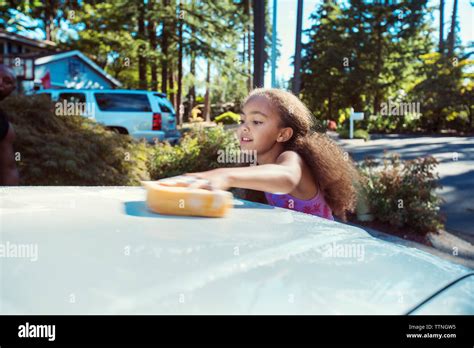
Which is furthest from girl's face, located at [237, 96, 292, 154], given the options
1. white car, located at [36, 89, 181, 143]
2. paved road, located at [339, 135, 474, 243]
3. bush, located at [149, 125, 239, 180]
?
white car, located at [36, 89, 181, 143]

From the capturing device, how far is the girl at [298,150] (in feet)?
7.80

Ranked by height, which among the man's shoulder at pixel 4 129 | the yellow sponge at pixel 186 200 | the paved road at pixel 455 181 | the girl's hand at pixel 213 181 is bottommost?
the paved road at pixel 455 181

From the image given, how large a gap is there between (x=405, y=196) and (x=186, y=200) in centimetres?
663

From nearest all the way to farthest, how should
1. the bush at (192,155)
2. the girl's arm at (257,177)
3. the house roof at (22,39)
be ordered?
1. the girl's arm at (257,177)
2. the bush at (192,155)
3. the house roof at (22,39)

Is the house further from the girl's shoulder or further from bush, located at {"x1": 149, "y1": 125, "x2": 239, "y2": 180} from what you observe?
the girl's shoulder

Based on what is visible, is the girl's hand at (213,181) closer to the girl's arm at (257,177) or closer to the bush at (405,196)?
the girl's arm at (257,177)

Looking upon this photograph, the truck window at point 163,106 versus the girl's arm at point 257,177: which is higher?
the truck window at point 163,106

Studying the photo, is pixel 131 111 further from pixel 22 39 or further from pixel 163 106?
pixel 22 39

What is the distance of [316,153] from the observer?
7.98ft

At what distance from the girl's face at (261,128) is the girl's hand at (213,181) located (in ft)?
3.21

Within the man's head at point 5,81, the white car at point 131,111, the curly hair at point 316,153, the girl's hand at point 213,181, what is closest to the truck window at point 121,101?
the white car at point 131,111

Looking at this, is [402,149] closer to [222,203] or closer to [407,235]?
[407,235]
